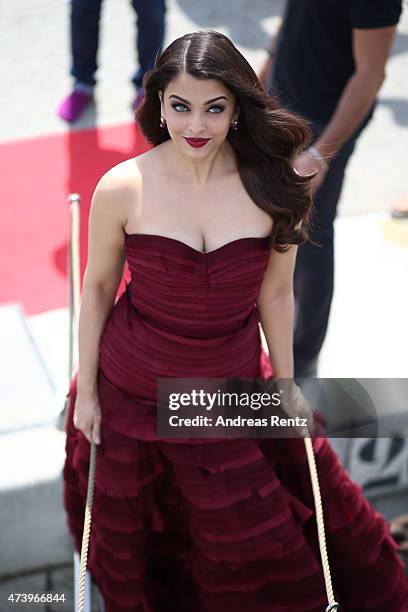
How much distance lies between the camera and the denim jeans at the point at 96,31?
3680mm

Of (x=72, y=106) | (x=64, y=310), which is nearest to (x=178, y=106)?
(x=64, y=310)

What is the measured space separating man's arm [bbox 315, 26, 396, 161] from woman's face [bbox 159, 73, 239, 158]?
0.56m

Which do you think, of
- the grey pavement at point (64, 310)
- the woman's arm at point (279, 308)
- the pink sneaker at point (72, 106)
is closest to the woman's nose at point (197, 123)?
the woman's arm at point (279, 308)

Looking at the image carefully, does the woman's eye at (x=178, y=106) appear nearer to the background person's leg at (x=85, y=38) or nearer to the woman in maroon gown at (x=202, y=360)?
the woman in maroon gown at (x=202, y=360)

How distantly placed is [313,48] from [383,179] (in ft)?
5.00

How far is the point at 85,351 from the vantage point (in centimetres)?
200

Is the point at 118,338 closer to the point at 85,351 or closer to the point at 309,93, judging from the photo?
the point at 85,351

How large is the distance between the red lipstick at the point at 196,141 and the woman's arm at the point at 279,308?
30cm

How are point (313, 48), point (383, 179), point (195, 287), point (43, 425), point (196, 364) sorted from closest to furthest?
point (195, 287) → point (196, 364) → point (313, 48) → point (43, 425) → point (383, 179)

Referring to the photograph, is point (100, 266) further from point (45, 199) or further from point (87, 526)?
point (45, 199)

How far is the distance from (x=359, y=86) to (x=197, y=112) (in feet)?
2.45

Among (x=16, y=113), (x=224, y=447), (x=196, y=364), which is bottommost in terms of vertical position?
(x=224, y=447)

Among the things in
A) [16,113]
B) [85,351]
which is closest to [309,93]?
[85,351]

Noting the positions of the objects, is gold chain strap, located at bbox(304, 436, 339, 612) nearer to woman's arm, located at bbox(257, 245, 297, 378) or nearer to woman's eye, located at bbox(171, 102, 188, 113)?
woman's arm, located at bbox(257, 245, 297, 378)
